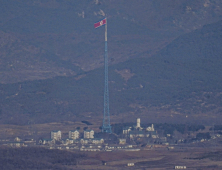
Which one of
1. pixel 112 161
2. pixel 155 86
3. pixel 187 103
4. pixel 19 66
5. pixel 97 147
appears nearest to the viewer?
pixel 112 161

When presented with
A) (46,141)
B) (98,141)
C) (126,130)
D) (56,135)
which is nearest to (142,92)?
(126,130)

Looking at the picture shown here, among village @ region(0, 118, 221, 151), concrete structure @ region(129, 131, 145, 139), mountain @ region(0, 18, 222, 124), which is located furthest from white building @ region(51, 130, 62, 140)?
mountain @ region(0, 18, 222, 124)

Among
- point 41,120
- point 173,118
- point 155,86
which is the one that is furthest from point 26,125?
point 155,86

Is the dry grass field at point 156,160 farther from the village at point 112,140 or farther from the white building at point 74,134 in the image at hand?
the white building at point 74,134

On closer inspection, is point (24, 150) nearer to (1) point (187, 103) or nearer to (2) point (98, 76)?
(1) point (187, 103)

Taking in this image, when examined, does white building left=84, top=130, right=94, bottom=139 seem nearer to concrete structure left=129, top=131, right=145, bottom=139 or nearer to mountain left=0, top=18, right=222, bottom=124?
concrete structure left=129, top=131, right=145, bottom=139
